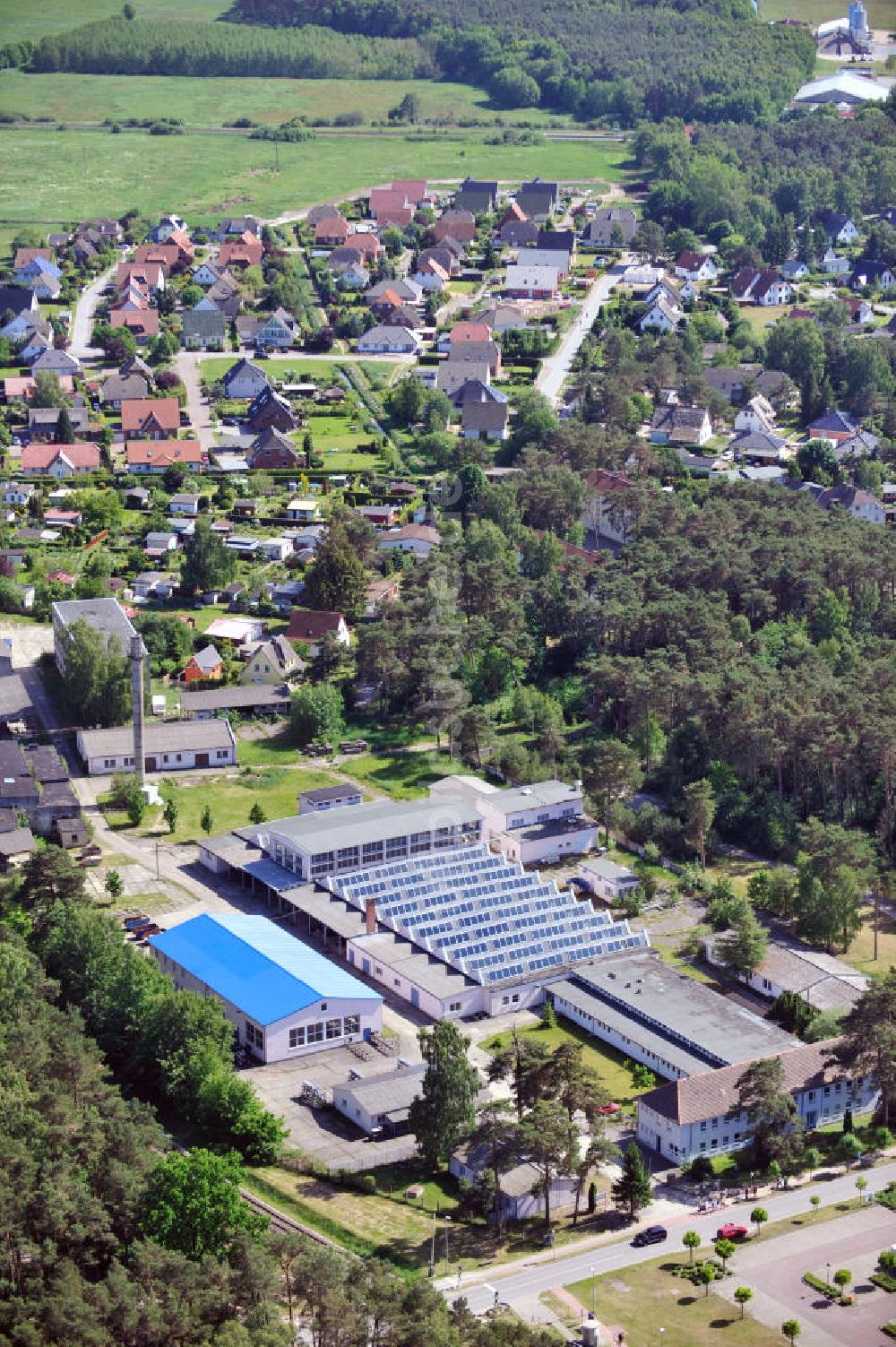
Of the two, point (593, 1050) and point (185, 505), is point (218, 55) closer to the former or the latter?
point (185, 505)

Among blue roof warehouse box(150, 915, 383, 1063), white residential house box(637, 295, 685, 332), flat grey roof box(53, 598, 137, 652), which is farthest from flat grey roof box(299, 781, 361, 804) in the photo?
white residential house box(637, 295, 685, 332)

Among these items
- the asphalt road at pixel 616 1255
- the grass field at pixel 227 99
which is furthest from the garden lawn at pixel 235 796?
the grass field at pixel 227 99

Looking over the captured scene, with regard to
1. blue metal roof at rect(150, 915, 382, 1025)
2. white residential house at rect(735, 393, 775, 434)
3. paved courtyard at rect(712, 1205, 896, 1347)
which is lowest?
paved courtyard at rect(712, 1205, 896, 1347)

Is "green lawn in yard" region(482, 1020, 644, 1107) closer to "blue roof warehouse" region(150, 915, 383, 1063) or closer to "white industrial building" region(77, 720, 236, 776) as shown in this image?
"blue roof warehouse" region(150, 915, 383, 1063)

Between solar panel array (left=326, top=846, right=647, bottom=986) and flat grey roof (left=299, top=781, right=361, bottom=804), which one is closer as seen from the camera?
solar panel array (left=326, top=846, right=647, bottom=986)

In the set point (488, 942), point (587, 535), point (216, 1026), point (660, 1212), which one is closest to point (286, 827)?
point (488, 942)

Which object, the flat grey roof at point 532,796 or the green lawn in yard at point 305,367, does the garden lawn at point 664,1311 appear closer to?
the flat grey roof at point 532,796

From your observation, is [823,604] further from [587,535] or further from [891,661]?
[587,535]
